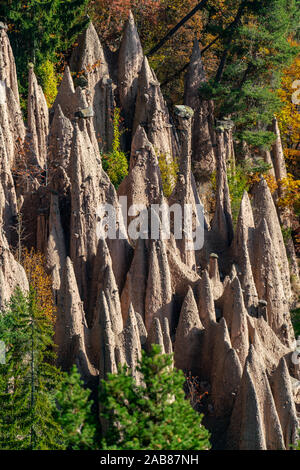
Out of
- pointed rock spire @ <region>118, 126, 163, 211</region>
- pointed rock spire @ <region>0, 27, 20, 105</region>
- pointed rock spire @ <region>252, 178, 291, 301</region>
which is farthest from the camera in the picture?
pointed rock spire @ <region>252, 178, 291, 301</region>

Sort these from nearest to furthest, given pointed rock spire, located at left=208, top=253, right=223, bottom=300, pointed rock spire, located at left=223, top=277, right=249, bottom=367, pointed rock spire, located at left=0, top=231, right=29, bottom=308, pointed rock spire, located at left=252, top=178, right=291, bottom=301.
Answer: pointed rock spire, located at left=0, top=231, right=29, bottom=308 → pointed rock spire, located at left=223, top=277, right=249, bottom=367 → pointed rock spire, located at left=208, top=253, right=223, bottom=300 → pointed rock spire, located at left=252, top=178, right=291, bottom=301

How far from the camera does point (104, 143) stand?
95.5ft

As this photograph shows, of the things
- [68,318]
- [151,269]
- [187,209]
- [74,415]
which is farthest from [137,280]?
[74,415]

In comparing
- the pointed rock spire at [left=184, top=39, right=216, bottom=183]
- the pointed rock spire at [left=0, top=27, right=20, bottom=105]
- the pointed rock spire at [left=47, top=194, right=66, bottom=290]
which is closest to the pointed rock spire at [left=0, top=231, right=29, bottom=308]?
the pointed rock spire at [left=47, top=194, right=66, bottom=290]

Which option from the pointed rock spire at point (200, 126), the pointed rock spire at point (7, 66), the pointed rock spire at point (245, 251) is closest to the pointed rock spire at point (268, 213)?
the pointed rock spire at point (245, 251)

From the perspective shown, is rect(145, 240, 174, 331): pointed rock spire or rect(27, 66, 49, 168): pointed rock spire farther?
rect(27, 66, 49, 168): pointed rock spire

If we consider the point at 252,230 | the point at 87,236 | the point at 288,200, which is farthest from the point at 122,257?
the point at 288,200

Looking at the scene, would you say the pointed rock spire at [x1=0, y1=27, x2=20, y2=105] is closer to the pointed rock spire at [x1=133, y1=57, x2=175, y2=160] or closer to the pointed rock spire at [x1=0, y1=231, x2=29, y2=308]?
the pointed rock spire at [x1=133, y1=57, x2=175, y2=160]

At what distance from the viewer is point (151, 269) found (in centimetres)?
2227

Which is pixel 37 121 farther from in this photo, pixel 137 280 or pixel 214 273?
pixel 214 273

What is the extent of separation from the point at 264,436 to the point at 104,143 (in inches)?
538

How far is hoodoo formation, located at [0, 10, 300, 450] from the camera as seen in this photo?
65.0ft

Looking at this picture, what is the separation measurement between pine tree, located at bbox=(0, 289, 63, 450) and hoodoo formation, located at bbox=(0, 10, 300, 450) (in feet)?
4.67
